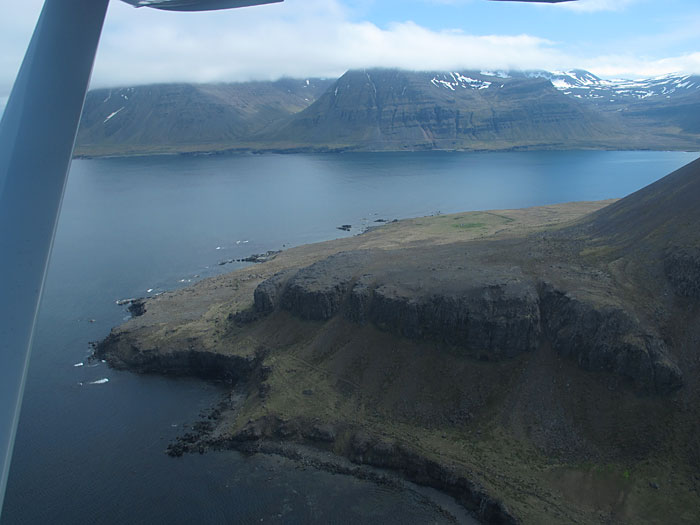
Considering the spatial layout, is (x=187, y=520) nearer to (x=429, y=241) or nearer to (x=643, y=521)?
(x=643, y=521)

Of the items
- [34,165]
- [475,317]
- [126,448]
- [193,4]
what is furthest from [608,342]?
[34,165]

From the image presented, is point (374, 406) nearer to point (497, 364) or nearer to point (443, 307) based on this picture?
point (443, 307)

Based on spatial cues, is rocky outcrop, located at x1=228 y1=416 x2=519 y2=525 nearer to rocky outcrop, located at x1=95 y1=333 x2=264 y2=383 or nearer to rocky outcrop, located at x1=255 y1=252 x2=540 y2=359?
rocky outcrop, located at x1=95 y1=333 x2=264 y2=383

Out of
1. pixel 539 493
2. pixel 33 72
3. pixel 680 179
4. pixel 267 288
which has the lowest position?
pixel 539 493

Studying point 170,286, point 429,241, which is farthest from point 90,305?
point 429,241

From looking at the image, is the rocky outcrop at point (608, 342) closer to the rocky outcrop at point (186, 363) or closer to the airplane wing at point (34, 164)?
the rocky outcrop at point (186, 363)

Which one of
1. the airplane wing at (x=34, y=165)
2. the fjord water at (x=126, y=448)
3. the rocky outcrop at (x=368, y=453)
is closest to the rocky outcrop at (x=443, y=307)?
the rocky outcrop at (x=368, y=453)

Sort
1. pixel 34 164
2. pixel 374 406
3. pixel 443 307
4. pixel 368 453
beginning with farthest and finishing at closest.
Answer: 1. pixel 443 307
2. pixel 374 406
3. pixel 368 453
4. pixel 34 164
